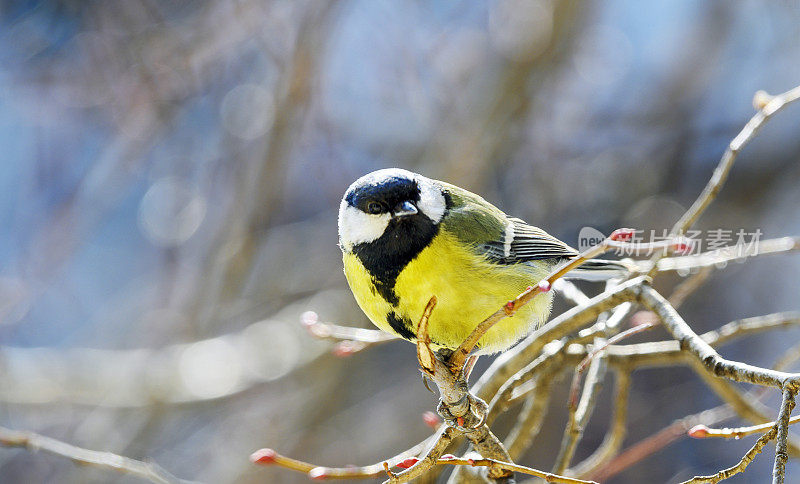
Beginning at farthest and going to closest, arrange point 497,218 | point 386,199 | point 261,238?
point 261,238 → point 497,218 → point 386,199

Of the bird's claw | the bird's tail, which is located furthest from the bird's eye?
the bird's tail

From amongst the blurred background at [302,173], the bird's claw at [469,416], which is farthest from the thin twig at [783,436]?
the blurred background at [302,173]

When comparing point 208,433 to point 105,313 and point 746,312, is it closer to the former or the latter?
point 105,313

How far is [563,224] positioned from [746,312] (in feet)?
3.66

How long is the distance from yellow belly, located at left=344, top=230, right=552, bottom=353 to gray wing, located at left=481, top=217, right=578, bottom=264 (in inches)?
2.0

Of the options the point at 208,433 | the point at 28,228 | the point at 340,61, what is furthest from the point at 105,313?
the point at 340,61

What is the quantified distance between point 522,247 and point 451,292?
0.41 m

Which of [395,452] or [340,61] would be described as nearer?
[395,452]

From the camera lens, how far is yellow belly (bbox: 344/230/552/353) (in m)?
1.76

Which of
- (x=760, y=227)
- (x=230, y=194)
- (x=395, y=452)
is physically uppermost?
(x=230, y=194)

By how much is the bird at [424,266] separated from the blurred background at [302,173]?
1.64 metres

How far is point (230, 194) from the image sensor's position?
4105mm

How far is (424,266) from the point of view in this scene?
5.86 feet

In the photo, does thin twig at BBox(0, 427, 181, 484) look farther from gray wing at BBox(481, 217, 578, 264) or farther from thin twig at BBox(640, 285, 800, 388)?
thin twig at BBox(640, 285, 800, 388)
